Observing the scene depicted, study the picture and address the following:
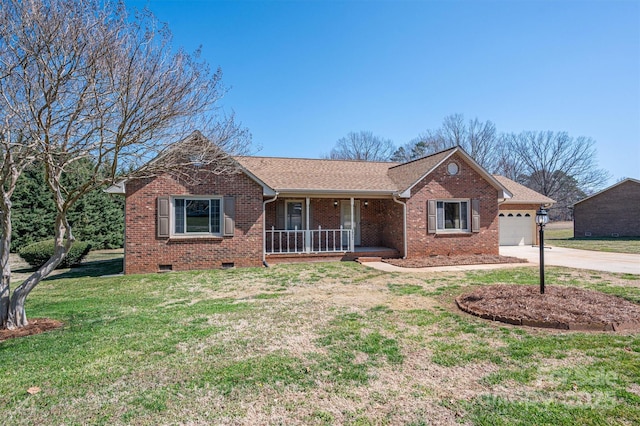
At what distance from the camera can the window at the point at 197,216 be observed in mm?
12148

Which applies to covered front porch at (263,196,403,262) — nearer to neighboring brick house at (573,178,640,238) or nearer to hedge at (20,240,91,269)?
hedge at (20,240,91,269)

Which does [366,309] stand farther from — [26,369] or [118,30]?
[118,30]

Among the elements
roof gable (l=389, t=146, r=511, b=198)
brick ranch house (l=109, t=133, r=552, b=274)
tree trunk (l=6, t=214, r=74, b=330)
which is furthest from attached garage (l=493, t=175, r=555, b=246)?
Answer: tree trunk (l=6, t=214, r=74, b=330)

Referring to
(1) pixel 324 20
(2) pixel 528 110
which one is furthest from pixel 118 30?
(2) pixel 528 110

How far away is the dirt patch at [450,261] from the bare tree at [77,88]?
9157mm

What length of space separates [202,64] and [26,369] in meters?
5.27

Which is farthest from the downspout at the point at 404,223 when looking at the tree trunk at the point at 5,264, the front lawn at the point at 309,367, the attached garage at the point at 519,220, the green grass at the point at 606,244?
the tree trunk at the point at 5,264

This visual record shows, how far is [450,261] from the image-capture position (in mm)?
13156

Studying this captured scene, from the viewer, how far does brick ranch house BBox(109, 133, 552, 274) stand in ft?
38.8

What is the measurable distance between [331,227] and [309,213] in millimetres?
1179

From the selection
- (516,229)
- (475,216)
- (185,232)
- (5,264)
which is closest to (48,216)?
(185,232)

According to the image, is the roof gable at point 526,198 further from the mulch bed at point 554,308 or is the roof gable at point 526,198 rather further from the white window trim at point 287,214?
the mulch bed at point 554,308

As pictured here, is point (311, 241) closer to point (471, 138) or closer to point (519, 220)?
point (519, 220)

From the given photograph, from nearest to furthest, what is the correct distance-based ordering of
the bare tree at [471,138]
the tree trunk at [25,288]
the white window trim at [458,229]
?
the tree trunk at [25,288] < the white window trim at [458,229] < the bare tree at [471,138]
